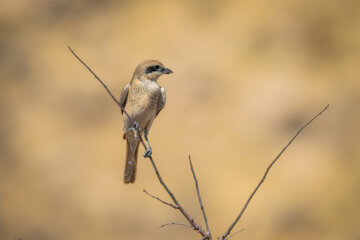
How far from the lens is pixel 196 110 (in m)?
11.5

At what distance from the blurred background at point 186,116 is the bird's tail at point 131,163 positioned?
19.1 feet

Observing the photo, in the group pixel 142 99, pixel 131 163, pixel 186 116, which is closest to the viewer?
pixel 131 163

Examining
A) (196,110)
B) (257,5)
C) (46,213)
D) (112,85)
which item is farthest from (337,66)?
(46,213)

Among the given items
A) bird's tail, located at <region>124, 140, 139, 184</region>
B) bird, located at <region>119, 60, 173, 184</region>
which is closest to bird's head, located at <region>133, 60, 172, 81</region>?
bird, located at <region>119, 60, 173, 184</region>

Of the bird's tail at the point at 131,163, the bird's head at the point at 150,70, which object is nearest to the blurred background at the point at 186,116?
the bird's tail at the point at 131,163

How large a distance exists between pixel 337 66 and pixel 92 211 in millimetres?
6389

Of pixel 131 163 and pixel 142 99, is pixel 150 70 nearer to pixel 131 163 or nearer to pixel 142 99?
pixel 142 99

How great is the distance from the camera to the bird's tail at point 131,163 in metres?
4.11

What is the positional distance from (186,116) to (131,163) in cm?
733

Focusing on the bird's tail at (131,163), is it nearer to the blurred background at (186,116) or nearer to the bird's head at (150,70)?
the bird's head at (150,70)

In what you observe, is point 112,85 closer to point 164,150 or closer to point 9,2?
point 164,150

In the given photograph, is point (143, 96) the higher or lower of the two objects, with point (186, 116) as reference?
→ lower

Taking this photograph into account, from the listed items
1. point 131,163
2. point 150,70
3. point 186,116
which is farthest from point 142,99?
point 186,116

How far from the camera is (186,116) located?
1149 centimetres
